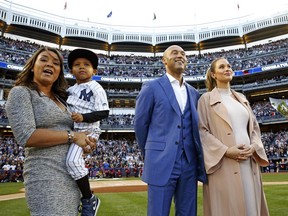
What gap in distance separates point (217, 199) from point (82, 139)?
1.71 metres

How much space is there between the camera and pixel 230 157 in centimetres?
304

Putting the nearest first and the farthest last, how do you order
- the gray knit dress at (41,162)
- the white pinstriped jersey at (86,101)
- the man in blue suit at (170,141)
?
→ 1. the gray knit dress at (41,162)
2. the white pinstriped jersey at (86,101)
3. the man in blue suit at (170,141)

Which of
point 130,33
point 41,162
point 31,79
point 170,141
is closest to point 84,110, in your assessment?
point 31,79

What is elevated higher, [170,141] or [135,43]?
[135,43]

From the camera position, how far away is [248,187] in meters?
3.04

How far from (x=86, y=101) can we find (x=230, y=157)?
69.2 inches

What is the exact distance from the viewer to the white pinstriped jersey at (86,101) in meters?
2.64

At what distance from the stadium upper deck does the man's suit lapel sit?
4222cm

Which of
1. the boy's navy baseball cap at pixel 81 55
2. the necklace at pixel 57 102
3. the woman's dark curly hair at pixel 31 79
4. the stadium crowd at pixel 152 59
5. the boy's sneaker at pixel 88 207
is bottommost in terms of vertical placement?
the boy's sneaker at pixel 88 207

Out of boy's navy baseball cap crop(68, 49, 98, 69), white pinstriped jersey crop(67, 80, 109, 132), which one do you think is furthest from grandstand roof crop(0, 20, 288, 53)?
white pinstriped jersey crop(67, 80, 109, 132)

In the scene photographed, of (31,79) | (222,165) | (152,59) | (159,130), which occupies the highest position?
(152,59)

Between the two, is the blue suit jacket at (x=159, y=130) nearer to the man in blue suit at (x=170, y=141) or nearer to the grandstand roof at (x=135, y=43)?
the man in blue suit at (x=170, y=141)

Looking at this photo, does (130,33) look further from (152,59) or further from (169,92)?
(169,92)

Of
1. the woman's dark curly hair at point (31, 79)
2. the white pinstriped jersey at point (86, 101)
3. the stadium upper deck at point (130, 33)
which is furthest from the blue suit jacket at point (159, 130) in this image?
the stadium upper deck at point (130, 33)
